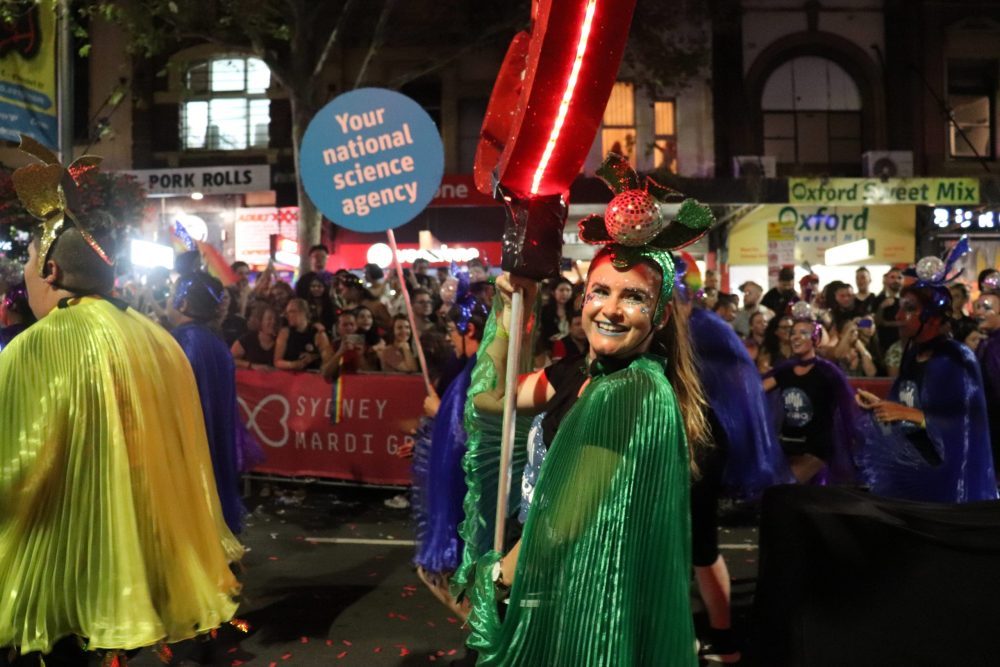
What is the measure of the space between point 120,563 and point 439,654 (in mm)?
2209

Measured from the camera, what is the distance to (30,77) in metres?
10.5

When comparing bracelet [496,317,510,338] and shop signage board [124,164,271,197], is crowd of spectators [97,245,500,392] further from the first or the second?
shop signage board [124,164,271,197]

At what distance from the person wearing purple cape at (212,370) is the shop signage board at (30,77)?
5.04 meters

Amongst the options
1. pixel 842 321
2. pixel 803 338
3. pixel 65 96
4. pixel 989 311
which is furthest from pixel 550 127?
pixel 65 96

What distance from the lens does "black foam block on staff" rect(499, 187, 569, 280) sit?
2885 mm

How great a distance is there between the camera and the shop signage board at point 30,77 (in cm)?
1019

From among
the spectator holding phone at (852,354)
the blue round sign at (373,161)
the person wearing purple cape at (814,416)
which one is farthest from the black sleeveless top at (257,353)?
the spectator holding phone at (852,354)

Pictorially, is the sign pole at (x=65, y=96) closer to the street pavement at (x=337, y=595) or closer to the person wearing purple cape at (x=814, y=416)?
the street pavement at (x=337, y=595)

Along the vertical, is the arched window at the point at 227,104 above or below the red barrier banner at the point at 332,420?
above

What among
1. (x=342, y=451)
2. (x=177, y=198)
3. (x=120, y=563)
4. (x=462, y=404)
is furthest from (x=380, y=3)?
(x=120, y=563)

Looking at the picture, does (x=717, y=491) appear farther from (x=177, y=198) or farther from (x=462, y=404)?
(x=177, y=198)

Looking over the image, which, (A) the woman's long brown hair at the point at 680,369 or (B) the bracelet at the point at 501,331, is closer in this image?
(A) the woman's long brown hair at the point at 680,369

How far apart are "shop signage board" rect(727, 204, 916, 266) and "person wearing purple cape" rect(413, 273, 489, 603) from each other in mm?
14923

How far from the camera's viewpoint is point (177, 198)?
Result: 2166cm
